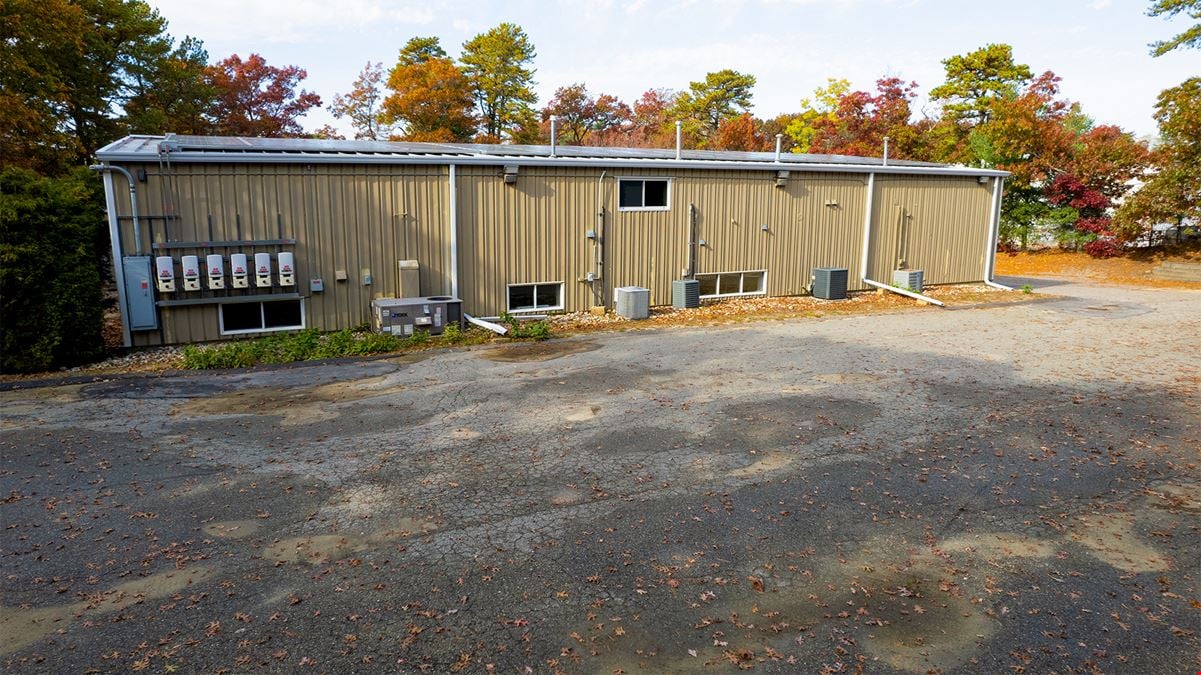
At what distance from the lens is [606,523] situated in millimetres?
5211

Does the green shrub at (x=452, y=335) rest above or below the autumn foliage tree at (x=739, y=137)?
below

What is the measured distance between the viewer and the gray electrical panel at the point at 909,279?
17672 mm

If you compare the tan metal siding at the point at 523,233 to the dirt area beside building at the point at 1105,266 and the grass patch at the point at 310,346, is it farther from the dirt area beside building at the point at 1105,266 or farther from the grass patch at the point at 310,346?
the dirt area beside building at the point at 1105,266

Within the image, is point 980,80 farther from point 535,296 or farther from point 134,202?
point 134,202

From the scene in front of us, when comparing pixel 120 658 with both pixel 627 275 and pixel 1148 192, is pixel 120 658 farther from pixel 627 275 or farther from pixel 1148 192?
pixel 1148 192

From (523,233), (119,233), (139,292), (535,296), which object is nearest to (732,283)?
(535,296)

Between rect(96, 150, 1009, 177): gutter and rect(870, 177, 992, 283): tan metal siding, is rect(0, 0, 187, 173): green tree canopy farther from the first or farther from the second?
rect(870, 177, 992, 283): tan metal siding

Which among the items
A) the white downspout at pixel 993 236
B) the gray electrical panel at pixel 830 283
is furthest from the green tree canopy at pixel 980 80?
the gray electrical panel at pixel 830 283

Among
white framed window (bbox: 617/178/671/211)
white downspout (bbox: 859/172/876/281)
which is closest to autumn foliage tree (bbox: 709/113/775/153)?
white downspout (bbox: 859/172/876/281)

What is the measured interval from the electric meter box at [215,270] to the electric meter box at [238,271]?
0.53ft

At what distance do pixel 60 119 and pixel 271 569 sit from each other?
23.5m

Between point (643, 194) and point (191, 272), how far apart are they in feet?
28.3

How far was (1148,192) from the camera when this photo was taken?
2369 centimetres

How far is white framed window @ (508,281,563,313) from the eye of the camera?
14422mm
